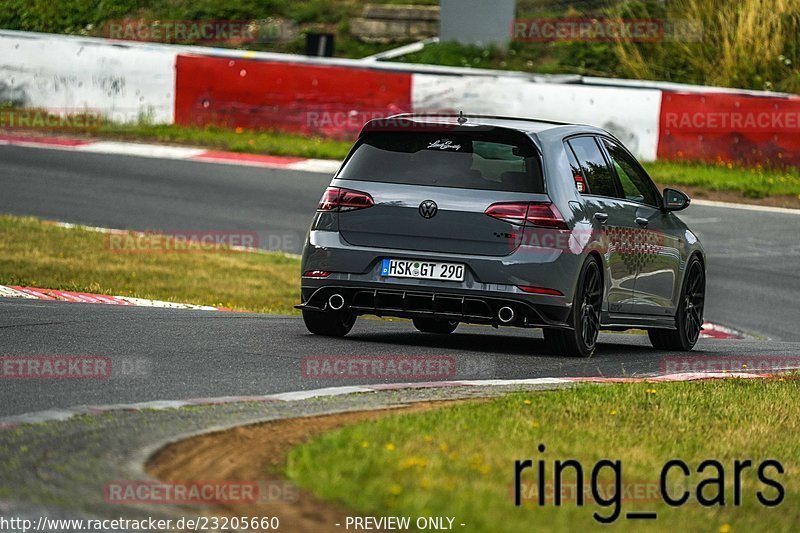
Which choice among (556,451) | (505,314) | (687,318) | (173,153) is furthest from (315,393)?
(173,153)

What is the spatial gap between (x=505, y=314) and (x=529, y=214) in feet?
2.13

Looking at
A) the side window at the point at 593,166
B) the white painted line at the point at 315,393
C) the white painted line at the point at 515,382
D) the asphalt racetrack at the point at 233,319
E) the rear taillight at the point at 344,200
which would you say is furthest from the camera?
the side window at the point at 593,166

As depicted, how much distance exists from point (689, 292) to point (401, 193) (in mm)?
3247

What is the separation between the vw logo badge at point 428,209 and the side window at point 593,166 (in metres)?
1.22

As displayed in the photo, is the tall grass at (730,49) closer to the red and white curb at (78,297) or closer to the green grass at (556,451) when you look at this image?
the red and white curb at (78,297)

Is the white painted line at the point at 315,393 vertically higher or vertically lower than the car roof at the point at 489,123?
lower

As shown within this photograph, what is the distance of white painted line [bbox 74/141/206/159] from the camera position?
932 inches

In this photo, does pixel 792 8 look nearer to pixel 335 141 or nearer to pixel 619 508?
pixel 335 141

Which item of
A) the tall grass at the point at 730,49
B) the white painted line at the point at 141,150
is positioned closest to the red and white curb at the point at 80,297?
the white painted line at the point at 141,150

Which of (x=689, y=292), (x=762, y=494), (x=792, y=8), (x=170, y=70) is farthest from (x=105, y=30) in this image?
(x=762, y=494)

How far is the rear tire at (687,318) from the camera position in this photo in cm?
1229

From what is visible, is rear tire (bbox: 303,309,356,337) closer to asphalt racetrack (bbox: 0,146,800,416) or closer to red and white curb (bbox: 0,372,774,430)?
asphalt racetrack (bbox: 0,146,800,416)

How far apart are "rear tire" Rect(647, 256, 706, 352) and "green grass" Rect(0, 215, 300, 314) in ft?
13.4

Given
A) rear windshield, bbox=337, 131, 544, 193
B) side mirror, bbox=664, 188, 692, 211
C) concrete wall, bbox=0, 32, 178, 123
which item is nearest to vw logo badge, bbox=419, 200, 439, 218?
rear windshield, bbox=337, 131, 544, 193
